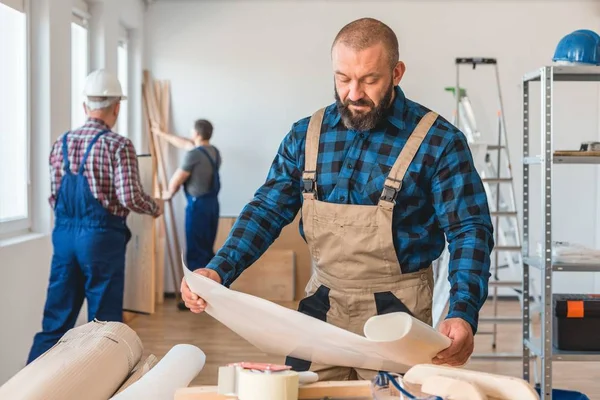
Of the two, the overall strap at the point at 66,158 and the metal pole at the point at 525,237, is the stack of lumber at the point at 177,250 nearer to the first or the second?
the overall strap at the point at 66,158

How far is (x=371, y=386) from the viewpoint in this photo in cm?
158

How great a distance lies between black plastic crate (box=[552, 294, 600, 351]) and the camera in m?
4.27

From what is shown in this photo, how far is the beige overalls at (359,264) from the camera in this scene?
7.75ft

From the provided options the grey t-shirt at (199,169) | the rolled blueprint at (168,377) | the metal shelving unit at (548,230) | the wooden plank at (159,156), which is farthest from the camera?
the wooden plank at (159,156)

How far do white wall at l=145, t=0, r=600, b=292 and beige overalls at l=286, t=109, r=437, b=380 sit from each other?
276 inches

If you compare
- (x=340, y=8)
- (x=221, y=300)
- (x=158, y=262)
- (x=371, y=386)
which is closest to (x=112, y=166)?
(x=221, y=300)

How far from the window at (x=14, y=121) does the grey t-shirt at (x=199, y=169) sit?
8.31ft

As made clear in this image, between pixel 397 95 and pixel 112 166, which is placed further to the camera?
pixel 112 166

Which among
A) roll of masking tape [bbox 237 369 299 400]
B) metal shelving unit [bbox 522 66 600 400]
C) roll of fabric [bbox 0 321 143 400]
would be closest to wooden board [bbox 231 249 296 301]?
metal shelving unit [bbox 522 66 600 400]

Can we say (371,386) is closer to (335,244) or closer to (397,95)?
(335,244)

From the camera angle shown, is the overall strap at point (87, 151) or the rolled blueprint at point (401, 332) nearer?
the rolled blueprint at point (401, 332)

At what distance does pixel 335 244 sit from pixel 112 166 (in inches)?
107

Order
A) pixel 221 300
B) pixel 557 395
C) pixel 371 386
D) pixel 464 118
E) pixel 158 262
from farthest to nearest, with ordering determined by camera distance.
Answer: pixel 158 262 → pixel 464 118 → pixel 557 395 → pixel 221 300 → pixel 371 386

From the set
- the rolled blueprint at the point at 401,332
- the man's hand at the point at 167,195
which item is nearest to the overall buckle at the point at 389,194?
the rolled blueprint at the point at 401,332
